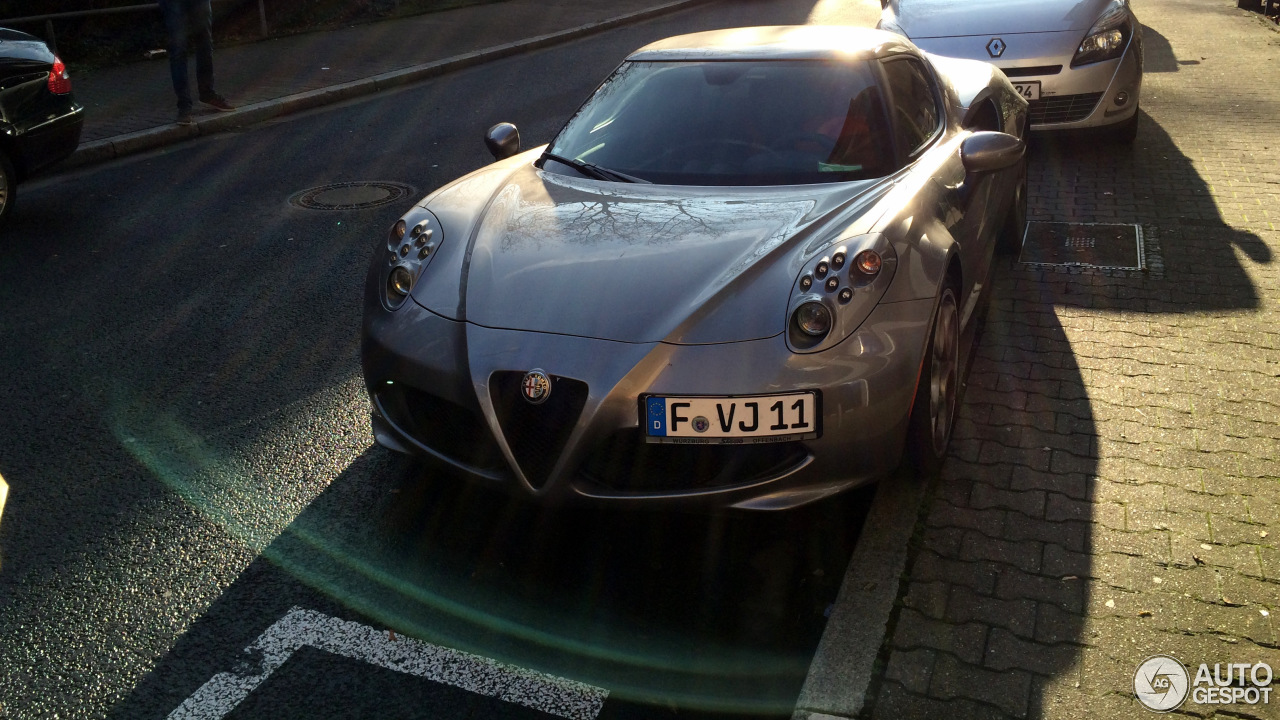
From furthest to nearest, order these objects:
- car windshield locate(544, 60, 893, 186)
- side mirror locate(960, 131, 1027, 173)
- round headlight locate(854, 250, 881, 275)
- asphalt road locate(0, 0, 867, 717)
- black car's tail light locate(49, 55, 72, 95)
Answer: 1. black car's tail light locate(49, 55, 72, 95)
2. side mirror locate(960, 131, 1027, 173)
3. car windshield locate(544, 60, 893, 186)
4. round headlight locate(854, 250, 881, 275)
5. asphalt road locate(0, 0, 867, 717)

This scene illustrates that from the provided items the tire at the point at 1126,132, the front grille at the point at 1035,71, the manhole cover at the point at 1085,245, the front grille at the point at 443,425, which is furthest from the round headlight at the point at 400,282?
the tire at the point at 1126,132

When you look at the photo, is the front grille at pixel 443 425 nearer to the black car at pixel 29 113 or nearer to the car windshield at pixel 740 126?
the car windshield at pixel 740 126

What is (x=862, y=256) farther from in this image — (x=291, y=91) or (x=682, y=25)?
(x=682, y=25)

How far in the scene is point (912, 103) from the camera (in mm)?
4711

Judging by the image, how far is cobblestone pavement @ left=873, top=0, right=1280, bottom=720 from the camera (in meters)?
2.90

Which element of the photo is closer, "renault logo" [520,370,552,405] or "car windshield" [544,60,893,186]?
"renault logo" [520,370,552,405]

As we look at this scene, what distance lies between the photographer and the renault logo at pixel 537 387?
315 centimetres

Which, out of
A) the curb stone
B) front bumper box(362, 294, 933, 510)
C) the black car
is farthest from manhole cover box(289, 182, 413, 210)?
front bumper box(362, 294, 933, 510)

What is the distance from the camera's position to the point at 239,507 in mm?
3826

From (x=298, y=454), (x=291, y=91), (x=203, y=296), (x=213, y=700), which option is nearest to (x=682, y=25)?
(x=291, y=91)

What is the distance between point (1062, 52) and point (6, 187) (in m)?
7.43

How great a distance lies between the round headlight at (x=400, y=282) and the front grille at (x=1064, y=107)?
6142mm

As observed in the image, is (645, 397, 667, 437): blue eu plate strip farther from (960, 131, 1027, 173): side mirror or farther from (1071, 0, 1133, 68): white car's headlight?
(1071, 0, 1133, 68): white car's headlight

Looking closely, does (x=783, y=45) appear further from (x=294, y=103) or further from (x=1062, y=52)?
(x=294, y=103)
